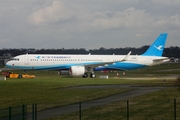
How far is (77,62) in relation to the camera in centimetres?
6378

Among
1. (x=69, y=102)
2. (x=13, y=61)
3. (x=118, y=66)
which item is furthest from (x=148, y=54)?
(x=69, y=102)

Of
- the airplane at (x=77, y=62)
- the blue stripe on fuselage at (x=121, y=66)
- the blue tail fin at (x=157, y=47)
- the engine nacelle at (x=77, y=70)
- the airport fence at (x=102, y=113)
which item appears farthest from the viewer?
the blue tail fin at (x=157, y=47)

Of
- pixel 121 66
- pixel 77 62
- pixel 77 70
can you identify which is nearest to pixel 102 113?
pixel 77 70

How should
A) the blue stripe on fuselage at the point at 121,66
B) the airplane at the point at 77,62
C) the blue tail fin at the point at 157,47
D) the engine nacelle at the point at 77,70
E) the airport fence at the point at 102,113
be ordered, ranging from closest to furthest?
the airport fence at the point at 102,113
the engine nacelle at the point at 77,70
the airplane at the point at 77,62
the blue stripe on fuselage at the point at 121,66
the blue tail fin at the point at 157,47

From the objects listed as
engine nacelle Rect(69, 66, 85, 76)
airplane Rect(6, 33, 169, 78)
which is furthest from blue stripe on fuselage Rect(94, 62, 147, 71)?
engine nacelle Rect(69, 66, 85, 76)

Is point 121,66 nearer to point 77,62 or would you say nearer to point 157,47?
point 77,62

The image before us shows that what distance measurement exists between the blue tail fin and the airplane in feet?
4.57

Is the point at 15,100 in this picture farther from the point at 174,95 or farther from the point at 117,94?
the point at 174,95

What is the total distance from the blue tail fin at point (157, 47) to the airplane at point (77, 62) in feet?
4.57

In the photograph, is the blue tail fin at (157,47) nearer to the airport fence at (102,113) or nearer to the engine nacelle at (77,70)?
the engine nacelle at (77,70)

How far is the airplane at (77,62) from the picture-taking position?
6119cm

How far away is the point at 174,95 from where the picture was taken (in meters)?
33.6

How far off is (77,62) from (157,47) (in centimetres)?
1637

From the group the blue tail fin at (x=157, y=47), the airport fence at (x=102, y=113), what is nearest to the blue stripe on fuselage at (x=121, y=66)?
the blue tail fin at (x=157, y=47)
